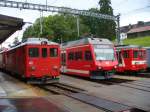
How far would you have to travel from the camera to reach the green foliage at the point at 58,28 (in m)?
81.7

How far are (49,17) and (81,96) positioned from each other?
74266 millimetres

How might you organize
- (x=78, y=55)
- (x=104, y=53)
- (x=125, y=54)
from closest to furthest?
(x=104, y=53) → (x=78, y=55) → (x=125, y=54)

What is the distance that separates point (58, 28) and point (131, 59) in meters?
54.2

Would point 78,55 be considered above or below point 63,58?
above

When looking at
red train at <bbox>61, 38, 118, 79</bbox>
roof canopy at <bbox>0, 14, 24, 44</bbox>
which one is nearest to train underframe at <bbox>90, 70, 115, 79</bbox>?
red train at <bbox>61, 38, 118, 79</bbox>

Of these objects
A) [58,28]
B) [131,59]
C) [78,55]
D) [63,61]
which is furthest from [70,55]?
[58,28]

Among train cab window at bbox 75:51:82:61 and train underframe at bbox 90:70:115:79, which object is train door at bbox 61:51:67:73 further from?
train underframe at bbox 90:70:115:79

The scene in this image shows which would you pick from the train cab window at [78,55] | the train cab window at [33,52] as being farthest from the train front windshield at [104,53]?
the train cab window at [33,52]

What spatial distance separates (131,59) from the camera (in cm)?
3178

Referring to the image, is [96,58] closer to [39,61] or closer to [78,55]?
[78,55]

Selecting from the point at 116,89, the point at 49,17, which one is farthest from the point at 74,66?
the point at 49,17

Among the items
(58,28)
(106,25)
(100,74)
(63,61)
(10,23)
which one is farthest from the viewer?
(106,25)

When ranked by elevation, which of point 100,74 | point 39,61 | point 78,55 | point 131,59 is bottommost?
point 100,74

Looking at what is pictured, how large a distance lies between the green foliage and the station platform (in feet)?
212
